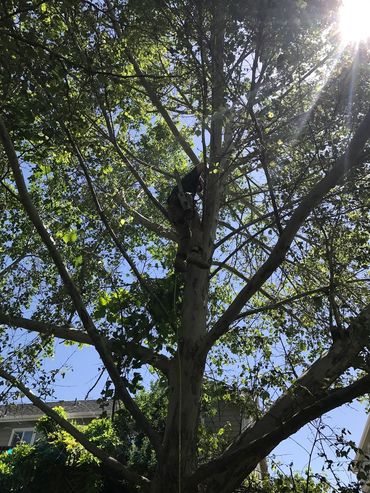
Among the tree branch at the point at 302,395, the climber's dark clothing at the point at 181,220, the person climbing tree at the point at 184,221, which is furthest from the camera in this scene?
the climber's dark clothing at the point at 181,220

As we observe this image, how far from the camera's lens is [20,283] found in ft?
24.9

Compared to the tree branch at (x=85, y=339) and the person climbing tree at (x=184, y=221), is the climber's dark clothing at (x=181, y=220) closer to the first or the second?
the person climbing tree at (x=184, y=221)

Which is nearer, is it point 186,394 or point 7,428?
point 186,394

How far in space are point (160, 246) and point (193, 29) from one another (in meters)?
4.86

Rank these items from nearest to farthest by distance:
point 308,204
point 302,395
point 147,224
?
point 308,204 < point 302,395 < point 147,224

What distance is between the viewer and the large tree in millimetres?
4098

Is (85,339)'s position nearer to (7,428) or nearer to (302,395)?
(302,395)

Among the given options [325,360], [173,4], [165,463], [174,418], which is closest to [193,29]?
[173,4]

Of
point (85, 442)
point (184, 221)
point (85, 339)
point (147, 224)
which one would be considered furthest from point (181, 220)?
point (85, 442)

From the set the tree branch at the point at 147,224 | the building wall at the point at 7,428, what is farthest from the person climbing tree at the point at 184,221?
the building wall at the point at 7,428

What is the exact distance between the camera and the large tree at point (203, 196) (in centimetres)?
410

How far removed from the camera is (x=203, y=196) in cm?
647

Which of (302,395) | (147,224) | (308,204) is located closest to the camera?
(308,204)

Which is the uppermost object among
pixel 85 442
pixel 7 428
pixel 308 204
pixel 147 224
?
pixel 147 224
